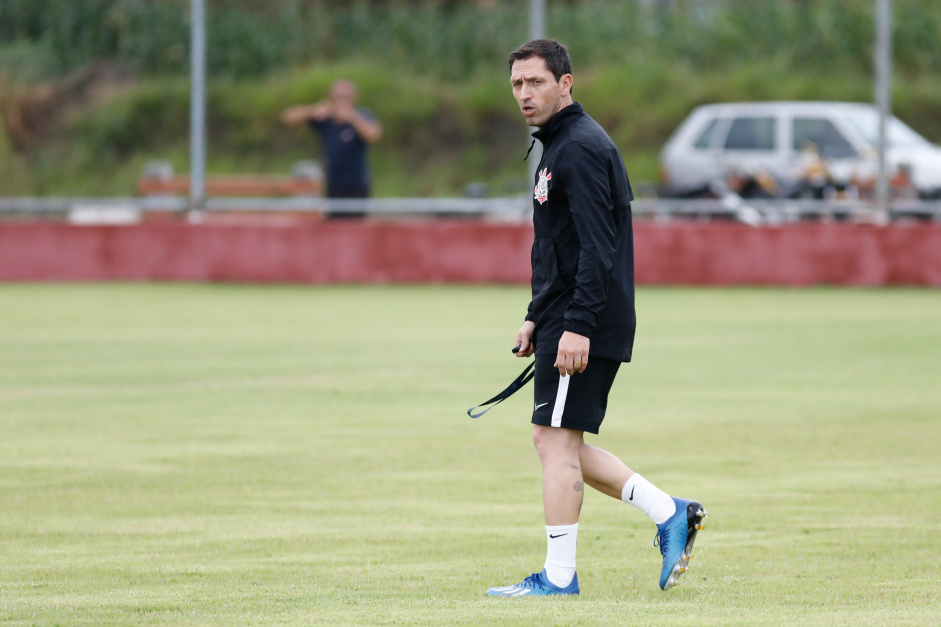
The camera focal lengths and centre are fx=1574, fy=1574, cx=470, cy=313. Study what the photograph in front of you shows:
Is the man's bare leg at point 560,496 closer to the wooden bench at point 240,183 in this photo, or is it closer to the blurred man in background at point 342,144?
the blurred man in background at point 342,144

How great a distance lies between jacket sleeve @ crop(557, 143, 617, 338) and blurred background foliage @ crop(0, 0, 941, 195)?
1410cm

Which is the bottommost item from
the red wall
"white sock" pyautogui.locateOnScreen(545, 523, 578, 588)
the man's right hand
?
the red wall

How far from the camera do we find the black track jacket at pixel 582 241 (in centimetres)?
466

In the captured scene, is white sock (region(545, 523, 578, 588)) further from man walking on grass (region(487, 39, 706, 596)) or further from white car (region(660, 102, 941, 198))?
white car (region(660, 102, 941, 198))

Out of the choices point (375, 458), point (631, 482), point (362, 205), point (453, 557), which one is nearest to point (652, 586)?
point (631, 482)

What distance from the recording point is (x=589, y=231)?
4.67m

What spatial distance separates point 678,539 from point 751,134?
15.8 metres

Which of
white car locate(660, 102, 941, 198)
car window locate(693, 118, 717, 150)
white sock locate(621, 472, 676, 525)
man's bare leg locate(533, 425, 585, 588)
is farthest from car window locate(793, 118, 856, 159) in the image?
man's bare leg locate(533, 425, 585, 588)

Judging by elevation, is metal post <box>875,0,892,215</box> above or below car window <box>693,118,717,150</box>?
above

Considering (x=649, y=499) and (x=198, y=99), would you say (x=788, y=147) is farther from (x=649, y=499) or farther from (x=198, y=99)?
(x=649, y=499)

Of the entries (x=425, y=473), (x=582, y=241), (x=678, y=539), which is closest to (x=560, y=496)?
(x=678, y=539)

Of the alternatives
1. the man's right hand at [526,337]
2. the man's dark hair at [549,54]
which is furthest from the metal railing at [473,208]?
the man's dark hair at [549,54]

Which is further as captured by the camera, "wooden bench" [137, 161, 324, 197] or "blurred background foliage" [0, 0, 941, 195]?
"blurred background foliage" [0, 0, 941, 195]

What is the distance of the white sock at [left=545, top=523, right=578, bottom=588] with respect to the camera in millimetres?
4805
